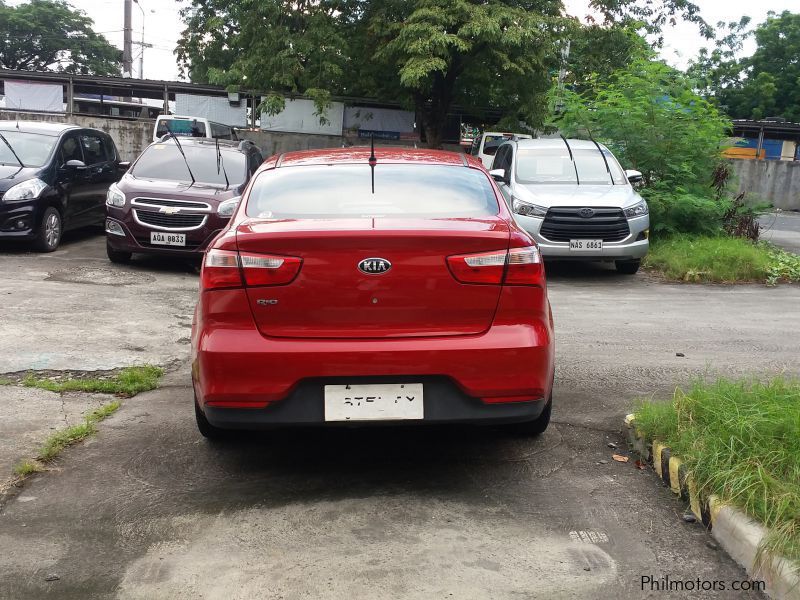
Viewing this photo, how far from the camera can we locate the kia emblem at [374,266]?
3375mm

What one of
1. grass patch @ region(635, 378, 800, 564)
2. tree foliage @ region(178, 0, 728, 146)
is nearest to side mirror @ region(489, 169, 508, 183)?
grass patch @ region(635, 378, 800, 564)

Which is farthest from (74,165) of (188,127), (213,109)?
(213,109)

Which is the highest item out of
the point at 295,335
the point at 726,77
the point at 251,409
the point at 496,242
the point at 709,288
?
the point at 726,77

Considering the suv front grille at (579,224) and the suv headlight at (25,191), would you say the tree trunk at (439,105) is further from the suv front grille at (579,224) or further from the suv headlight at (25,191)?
the suv headlight at (25,191)

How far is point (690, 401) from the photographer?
13.5 ft

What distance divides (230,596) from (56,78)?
3055 cm

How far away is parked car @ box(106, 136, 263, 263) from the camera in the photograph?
959 cm

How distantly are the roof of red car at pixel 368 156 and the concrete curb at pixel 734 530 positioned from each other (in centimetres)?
195

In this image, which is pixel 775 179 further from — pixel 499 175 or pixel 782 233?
pixel 499 175

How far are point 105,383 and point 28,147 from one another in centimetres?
716

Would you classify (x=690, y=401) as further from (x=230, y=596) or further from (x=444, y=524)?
(x=230, y=596)

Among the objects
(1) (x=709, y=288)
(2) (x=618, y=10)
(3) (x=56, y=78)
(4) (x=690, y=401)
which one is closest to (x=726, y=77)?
(2) (x=618, y=10)

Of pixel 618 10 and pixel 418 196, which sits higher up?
pixel 618 10

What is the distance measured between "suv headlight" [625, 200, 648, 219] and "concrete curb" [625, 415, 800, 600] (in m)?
6.70
